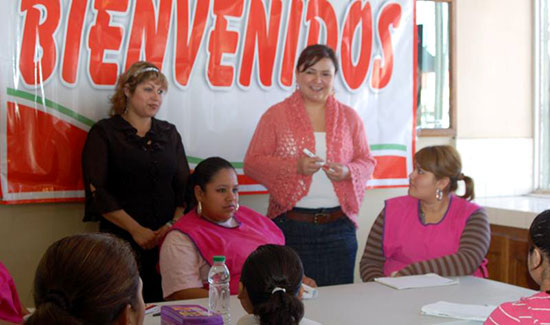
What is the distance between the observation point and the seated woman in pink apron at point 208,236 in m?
2.39

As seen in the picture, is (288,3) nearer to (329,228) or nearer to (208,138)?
(208,138)

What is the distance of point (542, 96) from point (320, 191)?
2.06m

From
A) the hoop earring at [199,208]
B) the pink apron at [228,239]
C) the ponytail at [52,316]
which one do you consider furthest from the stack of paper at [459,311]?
the ponytail at [52,316]

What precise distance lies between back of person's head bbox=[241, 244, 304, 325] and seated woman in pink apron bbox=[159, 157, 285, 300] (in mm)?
696

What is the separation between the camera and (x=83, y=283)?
116cm

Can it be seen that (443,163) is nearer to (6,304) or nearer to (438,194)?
(438,194)

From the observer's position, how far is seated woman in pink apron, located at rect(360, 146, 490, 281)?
259 centimetres

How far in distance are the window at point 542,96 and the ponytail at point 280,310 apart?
3.29 metres

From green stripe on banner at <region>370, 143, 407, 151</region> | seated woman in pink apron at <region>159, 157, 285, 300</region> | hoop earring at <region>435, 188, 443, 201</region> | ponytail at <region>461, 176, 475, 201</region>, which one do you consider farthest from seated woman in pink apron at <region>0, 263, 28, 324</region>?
green stripe on banner at <region>370, 143, 407, 151</region>

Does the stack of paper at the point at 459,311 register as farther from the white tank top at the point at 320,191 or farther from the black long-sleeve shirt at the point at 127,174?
the black long-sleeve shirt at the point at 127,174

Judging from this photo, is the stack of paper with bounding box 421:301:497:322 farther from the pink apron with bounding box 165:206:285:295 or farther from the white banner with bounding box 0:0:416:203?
the white banner with bounding box 0:0:416:203

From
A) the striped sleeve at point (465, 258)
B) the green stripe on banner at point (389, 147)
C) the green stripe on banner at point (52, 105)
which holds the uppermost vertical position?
the green stripe on banner at point (52, 105)

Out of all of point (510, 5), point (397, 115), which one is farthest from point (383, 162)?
point (510, 5)

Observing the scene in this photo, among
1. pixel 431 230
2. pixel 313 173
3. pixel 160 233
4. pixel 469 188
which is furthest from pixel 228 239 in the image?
pixel 469 188
